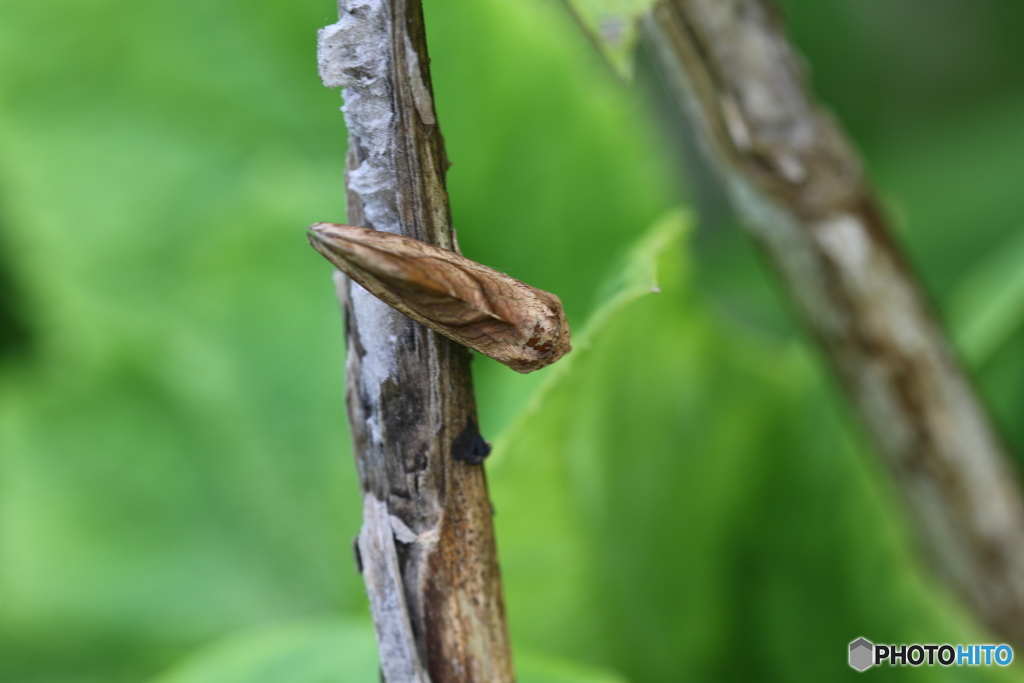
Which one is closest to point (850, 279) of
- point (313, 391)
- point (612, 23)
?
point (612, 23)

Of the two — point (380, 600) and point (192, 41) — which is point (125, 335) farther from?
point (380, 600)

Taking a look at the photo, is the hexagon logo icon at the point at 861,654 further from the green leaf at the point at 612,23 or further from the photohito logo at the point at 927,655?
the green leaf at the point at 612,23

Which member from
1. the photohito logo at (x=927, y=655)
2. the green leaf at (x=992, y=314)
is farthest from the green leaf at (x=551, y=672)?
the green leaf at (x=992, y=314)

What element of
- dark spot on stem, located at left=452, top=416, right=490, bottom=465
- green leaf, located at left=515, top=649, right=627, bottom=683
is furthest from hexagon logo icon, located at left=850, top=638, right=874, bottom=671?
dark spot on stem, located at left=452, top=416, right=490, bottom=465

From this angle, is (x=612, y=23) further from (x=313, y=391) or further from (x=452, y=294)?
(x=313, y=391)

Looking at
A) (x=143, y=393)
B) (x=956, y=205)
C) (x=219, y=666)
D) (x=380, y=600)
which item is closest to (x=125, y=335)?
(x=143, y=393)

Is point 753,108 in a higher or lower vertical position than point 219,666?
higher
